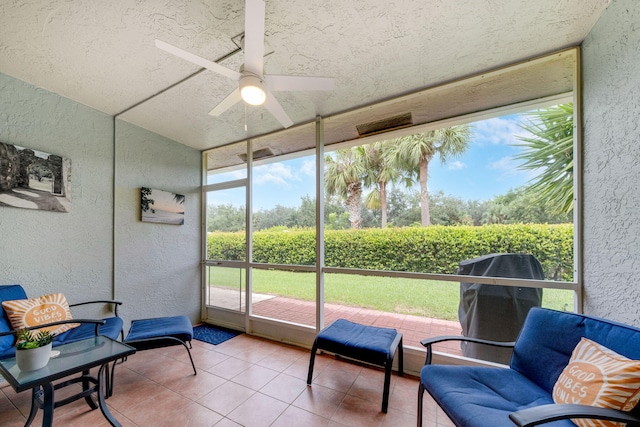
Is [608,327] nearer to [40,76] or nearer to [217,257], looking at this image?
[217,257]

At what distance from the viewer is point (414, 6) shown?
4.99ft

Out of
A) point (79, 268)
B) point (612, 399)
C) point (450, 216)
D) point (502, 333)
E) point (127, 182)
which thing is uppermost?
point (127, 182)

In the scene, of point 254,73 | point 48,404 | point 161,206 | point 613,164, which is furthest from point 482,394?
point 161,206

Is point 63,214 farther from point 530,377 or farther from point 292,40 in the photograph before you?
point 530,377

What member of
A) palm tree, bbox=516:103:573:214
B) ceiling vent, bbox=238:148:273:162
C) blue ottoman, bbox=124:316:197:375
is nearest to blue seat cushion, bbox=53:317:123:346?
blue ottoman, bbox=124:316:197:375

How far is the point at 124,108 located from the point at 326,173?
2429mm

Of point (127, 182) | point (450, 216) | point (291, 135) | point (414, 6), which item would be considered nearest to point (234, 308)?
point (127, 182)

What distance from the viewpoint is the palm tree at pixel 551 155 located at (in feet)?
6.61

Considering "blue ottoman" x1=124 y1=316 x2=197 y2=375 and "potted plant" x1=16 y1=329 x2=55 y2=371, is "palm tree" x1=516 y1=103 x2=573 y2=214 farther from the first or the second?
"potted plant" x1=16 y1=329 x2=55 y2=371

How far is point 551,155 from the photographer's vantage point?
2111 mm

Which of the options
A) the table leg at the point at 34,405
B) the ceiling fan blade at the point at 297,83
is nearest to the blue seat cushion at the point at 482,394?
the ceiling fan blade at the point at 297,83

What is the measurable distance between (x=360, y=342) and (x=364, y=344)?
47 millimetres

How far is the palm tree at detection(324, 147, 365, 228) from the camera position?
3004mm

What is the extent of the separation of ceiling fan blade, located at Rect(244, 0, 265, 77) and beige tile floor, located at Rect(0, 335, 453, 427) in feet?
7.83
